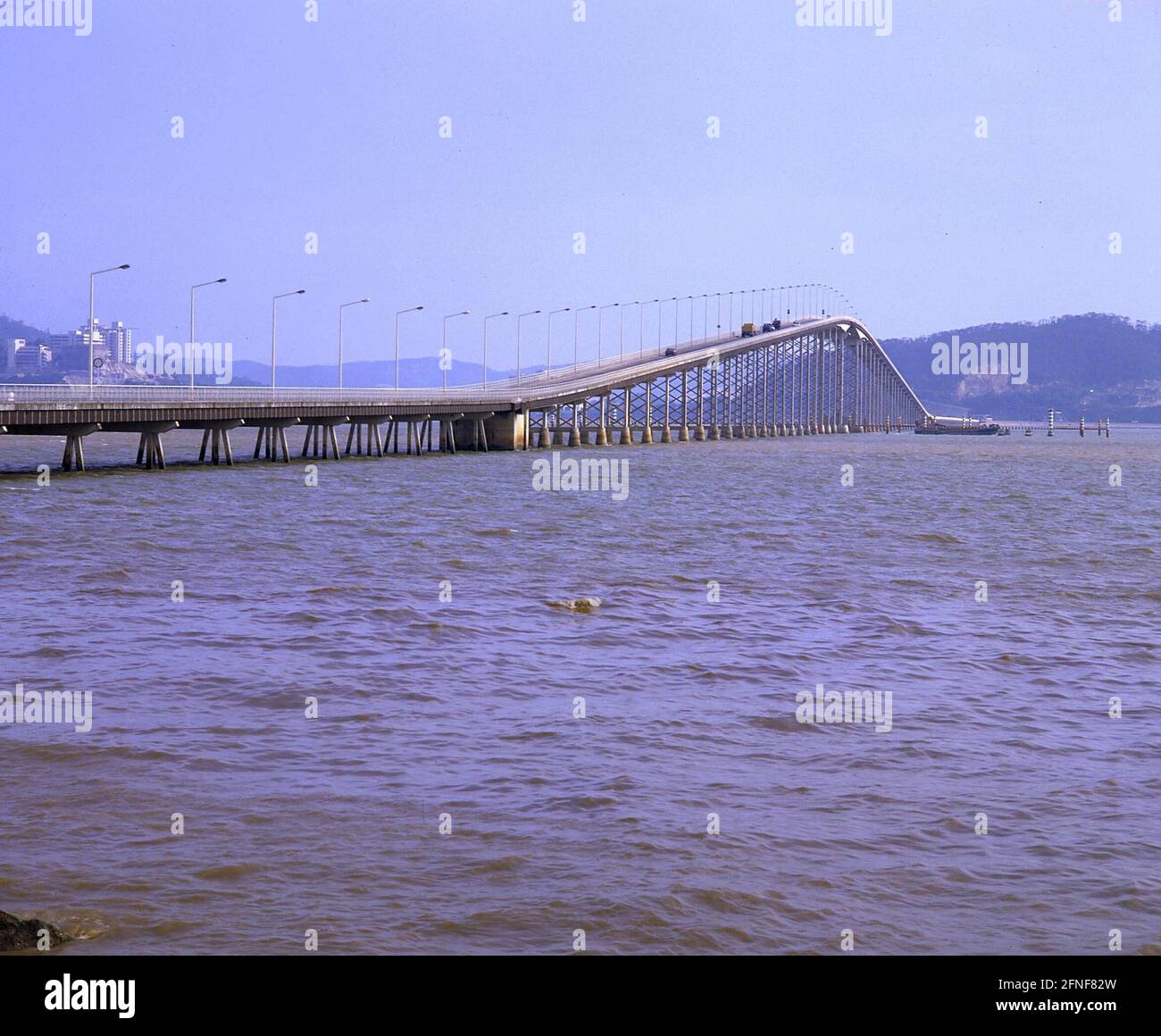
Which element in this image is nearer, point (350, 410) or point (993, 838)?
point (993, 838)

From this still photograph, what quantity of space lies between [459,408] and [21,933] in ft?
250

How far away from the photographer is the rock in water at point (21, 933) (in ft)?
22.4

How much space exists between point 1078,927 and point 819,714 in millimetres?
5057

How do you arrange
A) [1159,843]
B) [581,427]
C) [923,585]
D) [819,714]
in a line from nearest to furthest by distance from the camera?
[1159,843]
[819,714]
[923,585]
[581,427]

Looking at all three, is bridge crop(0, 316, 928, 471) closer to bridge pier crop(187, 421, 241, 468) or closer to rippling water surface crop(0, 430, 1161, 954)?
bridge pier crop(187, 421, 241, 468)

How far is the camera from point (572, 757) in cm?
1084

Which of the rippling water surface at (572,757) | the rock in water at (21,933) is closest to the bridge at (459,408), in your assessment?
the rippling water surface at (572,757)

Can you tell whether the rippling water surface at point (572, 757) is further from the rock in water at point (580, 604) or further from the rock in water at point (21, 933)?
the rock in water at point (580, 604)

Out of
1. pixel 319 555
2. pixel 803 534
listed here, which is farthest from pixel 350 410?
pixel 319 555

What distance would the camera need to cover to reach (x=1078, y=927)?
749 cm

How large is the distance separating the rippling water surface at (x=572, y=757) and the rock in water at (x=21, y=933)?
11 centimetres

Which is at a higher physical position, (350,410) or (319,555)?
(350,410)
